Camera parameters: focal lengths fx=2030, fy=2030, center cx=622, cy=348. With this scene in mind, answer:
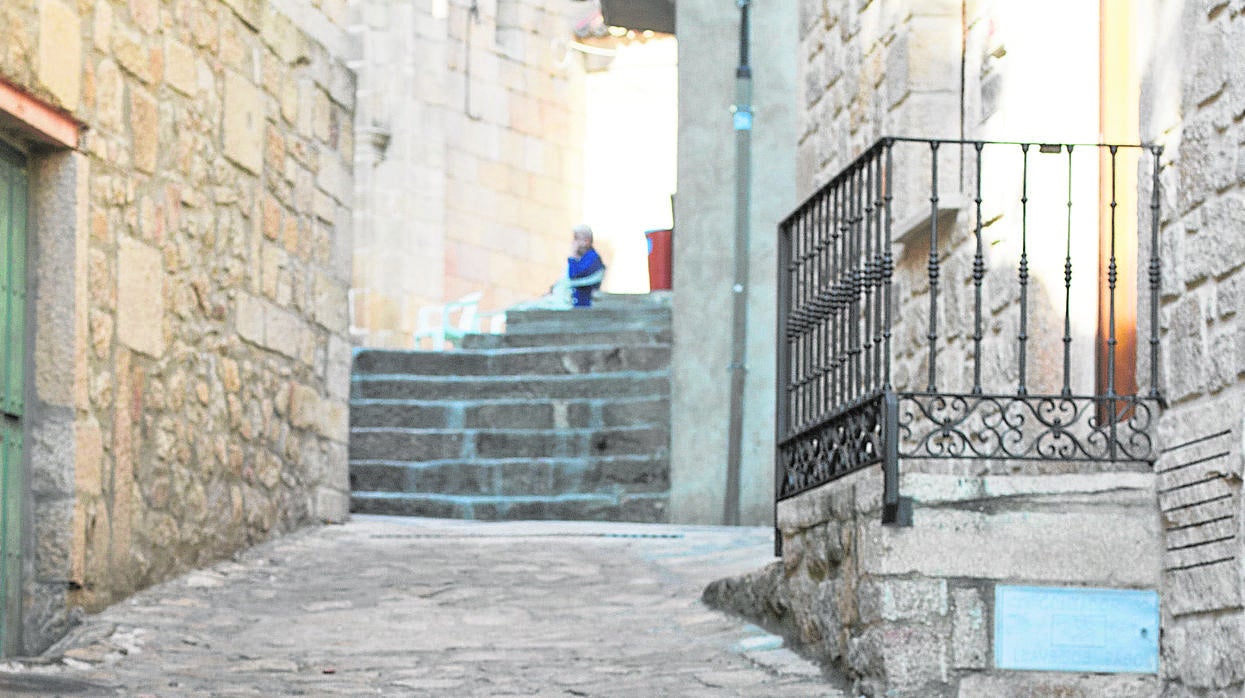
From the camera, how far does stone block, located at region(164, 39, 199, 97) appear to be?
320 inches

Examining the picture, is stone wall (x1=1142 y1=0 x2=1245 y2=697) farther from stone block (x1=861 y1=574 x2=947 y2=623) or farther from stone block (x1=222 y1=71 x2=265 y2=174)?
stone block (x1=222 y1=71 x2=265 y2=174)

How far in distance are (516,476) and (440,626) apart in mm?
4531

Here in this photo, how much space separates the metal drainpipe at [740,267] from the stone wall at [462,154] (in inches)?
302

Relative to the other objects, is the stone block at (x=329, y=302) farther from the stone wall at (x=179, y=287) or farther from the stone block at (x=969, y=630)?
the stone block at (x=969, y=630)

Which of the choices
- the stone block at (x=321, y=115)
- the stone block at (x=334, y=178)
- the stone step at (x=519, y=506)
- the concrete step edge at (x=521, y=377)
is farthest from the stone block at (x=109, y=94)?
the concrete step edge at (x=521, y=377)

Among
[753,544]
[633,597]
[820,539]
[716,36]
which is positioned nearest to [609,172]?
[716,36]

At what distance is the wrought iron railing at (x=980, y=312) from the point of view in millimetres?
5801

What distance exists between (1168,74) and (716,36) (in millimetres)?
6896

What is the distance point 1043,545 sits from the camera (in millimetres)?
5637

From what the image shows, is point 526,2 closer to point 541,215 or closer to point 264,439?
point 541,215

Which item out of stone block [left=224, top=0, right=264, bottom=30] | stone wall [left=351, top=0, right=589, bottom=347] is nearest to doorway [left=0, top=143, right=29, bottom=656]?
stone block [left=224, top=0, right=264, bottom=30]

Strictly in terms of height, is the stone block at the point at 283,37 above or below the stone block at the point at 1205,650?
above

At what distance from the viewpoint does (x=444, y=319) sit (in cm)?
1791

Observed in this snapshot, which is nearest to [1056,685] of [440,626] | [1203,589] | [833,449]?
[1203,589]
